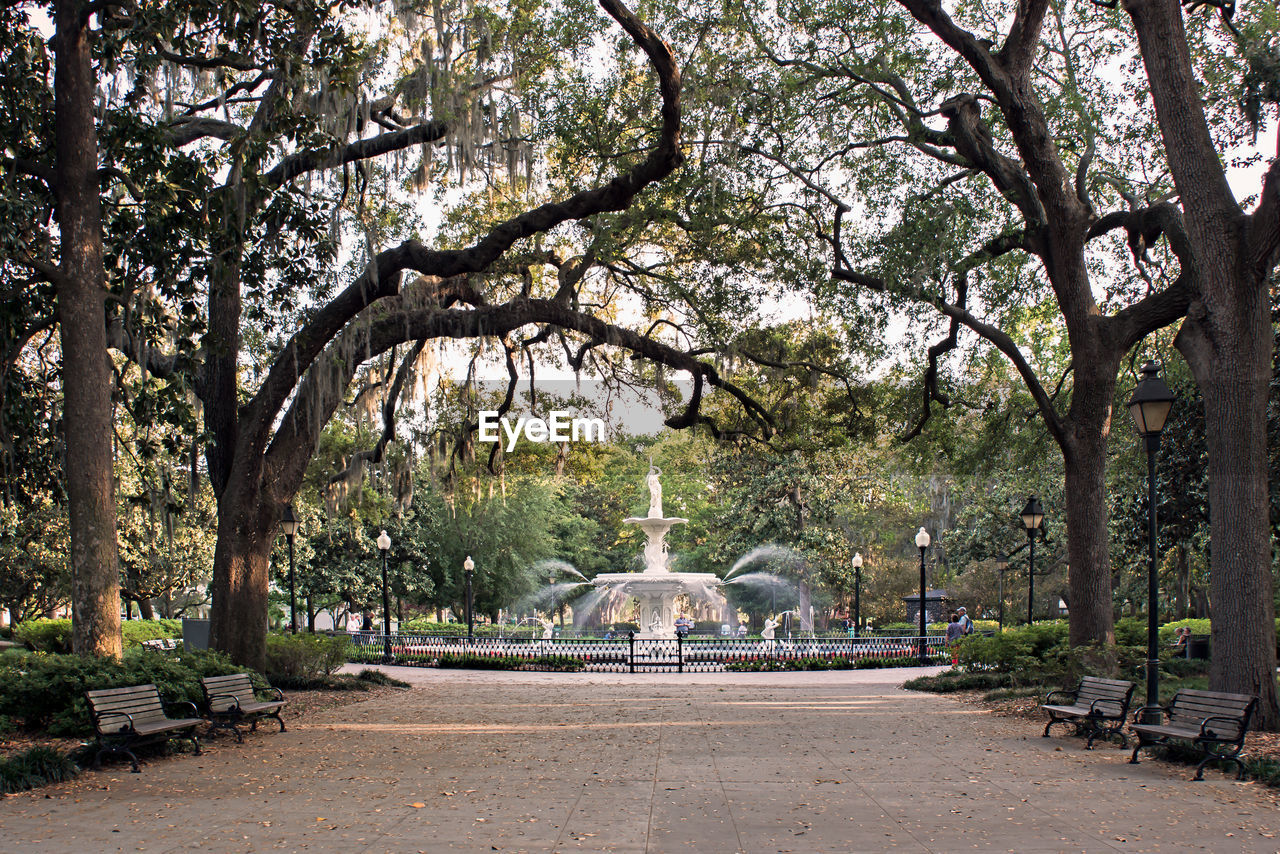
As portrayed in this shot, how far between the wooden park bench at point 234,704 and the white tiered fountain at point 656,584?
16754 millimetres

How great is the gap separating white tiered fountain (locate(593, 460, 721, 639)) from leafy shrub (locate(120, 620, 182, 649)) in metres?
12.8

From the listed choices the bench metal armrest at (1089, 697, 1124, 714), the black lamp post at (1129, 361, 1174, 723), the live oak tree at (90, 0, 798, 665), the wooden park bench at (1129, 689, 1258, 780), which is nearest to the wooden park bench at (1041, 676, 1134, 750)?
the bench metal armrest at (1089, 697, 1124, 714)

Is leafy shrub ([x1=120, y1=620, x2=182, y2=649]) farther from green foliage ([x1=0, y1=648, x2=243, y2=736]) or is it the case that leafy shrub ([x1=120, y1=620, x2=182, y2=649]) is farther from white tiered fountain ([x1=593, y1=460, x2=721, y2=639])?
green foliage ([x1=0, y1=648, x2=243, y2=736])

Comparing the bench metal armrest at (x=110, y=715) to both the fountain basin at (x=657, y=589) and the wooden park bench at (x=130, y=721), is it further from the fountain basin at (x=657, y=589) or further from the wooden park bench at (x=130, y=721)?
the fountain basin at (x=657, y=589)

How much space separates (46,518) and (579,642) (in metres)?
14.9

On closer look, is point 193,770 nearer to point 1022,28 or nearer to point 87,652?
point 87,652

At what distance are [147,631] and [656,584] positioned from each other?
14937 millimetres

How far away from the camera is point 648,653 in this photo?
24.8 m

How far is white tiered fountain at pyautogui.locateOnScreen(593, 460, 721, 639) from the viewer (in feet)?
94.4

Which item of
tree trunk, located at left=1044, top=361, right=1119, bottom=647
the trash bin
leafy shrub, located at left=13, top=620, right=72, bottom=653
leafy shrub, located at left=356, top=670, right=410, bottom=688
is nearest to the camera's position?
tree trunk, located at left=1044, top=361, right=1119, bottom=647

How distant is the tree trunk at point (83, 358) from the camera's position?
35.9 feet

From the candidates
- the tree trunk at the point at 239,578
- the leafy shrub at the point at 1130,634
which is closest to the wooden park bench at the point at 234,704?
the tree trunk at the point at 239,578

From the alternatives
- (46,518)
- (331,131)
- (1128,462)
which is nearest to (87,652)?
(331,131)

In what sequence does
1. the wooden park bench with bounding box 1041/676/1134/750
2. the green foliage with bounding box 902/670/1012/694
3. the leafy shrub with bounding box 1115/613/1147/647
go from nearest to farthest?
the wooden park bench with bounding box 1041/676/1134/750 → the green foliage with bounding box 902/670/1012/694 → the leafy shrub with bounding box 1115/613/1147/647
